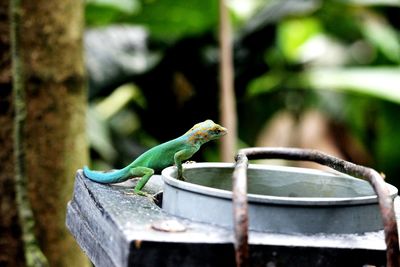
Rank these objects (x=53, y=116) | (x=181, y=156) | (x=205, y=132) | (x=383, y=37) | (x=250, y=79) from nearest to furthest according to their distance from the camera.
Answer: (x=181, y=156) < (x=205, y=132) < (x=53, y=116) < (x=250, y=79) < (x=383, y=37)

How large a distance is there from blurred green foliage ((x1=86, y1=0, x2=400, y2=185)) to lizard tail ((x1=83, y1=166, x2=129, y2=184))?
3.11m

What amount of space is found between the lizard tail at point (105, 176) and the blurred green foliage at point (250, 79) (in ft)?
10.2

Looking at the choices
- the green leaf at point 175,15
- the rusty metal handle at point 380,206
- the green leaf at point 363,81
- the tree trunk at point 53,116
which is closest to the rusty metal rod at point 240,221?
the rusty metal handle at point 380,206

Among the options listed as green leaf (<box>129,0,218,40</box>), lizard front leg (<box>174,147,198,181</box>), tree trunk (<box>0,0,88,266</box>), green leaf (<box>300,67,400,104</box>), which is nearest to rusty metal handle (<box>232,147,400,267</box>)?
lizard front leg (<box>174,147,198,181</box>)

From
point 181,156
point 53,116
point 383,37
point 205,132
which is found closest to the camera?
point 181,156

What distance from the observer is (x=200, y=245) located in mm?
1292

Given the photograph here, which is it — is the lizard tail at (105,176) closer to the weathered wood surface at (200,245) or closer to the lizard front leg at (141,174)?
the lizard front leg at (141,174)

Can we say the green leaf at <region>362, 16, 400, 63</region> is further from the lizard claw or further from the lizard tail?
the lizard claw

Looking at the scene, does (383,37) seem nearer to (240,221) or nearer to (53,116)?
(53,116)

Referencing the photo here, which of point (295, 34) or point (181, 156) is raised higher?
point (295, 34)

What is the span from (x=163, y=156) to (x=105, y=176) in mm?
211

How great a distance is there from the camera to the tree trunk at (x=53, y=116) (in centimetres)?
319

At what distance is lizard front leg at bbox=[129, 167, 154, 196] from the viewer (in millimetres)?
1794

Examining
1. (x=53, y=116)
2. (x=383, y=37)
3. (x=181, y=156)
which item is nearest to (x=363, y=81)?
(x=383, y=37)
